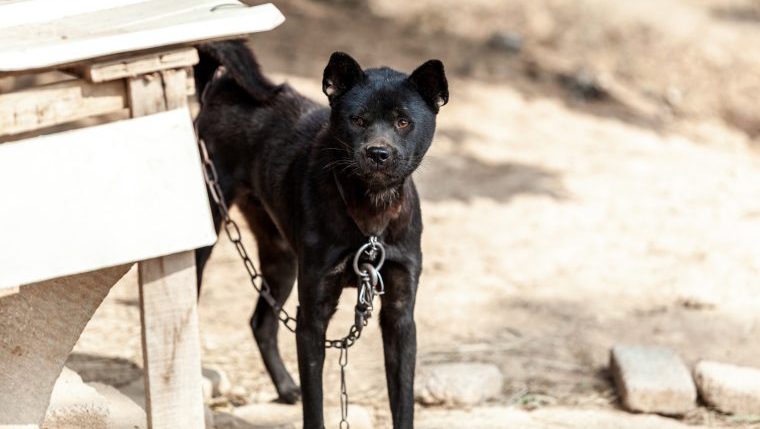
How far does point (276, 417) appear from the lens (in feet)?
17.0

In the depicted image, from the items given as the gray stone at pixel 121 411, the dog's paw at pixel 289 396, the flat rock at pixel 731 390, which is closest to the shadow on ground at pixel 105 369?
the gray stone at pixel 121 411

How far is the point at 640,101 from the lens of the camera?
1045 cm

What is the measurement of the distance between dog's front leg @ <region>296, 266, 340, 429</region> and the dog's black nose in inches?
21.6

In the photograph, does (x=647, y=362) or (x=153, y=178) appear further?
(x=647, y=362)

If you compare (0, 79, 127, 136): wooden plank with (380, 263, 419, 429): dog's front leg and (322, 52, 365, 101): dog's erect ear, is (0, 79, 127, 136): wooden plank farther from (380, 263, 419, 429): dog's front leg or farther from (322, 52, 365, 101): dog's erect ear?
(380, 263, 419, 429): dog's front leg

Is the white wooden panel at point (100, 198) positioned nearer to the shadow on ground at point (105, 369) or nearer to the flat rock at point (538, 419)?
the flat rock at point (538, 419)

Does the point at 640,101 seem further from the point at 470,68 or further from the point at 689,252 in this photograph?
the point at 689,252

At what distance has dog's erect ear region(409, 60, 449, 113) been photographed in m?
4.18

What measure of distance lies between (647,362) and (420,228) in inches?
66.3

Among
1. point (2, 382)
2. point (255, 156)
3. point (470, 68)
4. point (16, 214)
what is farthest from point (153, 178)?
point (470, 68)

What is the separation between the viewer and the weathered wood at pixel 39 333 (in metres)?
3.77

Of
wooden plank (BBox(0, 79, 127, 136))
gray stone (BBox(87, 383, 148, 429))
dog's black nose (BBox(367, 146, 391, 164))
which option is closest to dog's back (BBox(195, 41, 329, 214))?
dog's black nose (BBox(367, 146, 391, 164))

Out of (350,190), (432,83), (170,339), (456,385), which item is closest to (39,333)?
(170,339)

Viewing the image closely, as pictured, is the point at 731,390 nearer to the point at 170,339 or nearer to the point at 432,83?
the point at 432,83
